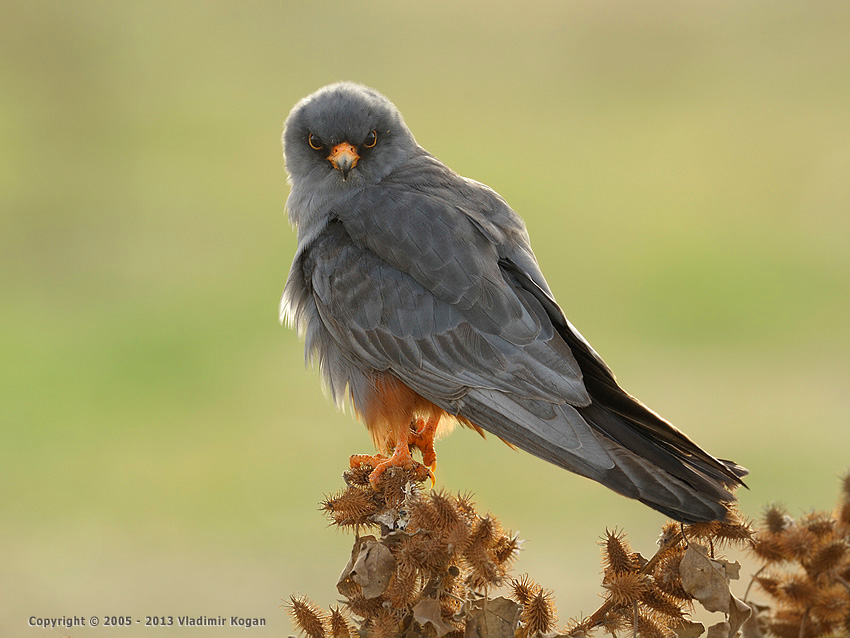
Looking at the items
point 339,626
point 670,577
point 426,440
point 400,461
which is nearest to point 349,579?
point 339,626

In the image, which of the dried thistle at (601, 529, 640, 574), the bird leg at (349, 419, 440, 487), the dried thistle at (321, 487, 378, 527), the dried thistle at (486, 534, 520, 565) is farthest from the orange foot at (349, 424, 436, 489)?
the dried thistle at (601, 529, 640, 574)

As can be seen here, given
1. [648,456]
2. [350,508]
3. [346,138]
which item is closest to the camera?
[350,508]

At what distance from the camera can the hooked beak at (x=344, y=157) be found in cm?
297

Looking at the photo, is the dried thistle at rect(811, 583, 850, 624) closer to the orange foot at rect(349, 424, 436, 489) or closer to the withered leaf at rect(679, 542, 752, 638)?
the withered leaf at rect(679, 542, 752, 638)

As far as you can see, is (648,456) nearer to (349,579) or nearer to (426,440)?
(349,579)

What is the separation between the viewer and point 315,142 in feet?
10.2

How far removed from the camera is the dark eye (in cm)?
310

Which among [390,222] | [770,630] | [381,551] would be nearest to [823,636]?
[770,630]

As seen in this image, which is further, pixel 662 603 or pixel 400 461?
pixel 400 461

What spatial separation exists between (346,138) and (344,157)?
106mm

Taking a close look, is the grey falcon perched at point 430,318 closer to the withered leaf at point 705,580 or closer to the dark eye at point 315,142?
the dark eye at point 315,142

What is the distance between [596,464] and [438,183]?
1.32 metres

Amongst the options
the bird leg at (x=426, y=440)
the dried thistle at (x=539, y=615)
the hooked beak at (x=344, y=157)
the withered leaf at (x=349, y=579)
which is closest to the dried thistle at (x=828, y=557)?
the dried thistle at (x=539, y=615)

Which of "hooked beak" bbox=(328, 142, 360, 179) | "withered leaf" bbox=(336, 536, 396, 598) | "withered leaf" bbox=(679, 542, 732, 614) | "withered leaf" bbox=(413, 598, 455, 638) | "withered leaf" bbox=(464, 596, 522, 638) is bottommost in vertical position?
"withered leaf" bbox=(679, 542, 732, 614)
